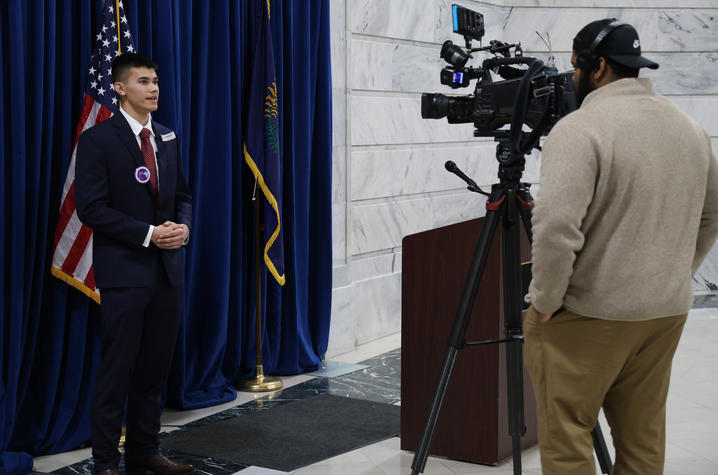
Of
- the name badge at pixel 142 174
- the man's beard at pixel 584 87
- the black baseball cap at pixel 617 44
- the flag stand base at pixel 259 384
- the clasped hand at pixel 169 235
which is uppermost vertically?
the black baseball cap at pixel 617 44

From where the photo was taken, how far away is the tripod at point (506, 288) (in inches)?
113

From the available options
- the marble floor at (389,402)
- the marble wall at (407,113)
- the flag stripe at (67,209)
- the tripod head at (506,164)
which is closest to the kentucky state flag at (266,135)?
the marble floor at (389,402)

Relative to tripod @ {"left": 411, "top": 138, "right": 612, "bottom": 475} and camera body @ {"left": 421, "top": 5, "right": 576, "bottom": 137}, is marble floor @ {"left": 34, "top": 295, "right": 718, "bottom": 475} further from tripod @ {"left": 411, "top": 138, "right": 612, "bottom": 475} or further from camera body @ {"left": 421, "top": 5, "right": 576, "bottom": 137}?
camera body @ {"left": 421, "top": 5, "right": 576, "bottom": 137}

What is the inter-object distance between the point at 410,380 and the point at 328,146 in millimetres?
1984

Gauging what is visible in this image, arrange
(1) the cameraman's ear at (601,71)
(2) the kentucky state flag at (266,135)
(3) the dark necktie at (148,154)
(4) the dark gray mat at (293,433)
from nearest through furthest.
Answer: (1) the cameraman's ear at (601,71), (3) the dark necktie at (148,154), (4) the dark gray mat at (293,433), (2) the kentucky state flag at (266,135)

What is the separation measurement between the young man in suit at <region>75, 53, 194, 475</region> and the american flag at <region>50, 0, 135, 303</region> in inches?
9.0

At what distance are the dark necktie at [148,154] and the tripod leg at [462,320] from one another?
130 centimetres

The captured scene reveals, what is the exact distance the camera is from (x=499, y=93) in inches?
116

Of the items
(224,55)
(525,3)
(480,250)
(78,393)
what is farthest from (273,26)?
(525,3)

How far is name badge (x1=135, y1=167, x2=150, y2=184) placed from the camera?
344cm

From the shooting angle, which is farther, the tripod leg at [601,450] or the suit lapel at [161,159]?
the suit lapel at [161,159]

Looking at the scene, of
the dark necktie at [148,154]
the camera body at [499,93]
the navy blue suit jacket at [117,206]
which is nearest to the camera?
the camera body at [499,93]

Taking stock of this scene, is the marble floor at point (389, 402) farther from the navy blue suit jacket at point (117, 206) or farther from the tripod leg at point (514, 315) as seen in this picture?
the navy blue suit jacket at point (117, 206)

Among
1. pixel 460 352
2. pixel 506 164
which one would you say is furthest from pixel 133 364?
pixel 506 164
